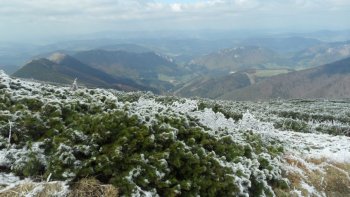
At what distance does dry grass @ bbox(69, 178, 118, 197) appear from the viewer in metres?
9.90

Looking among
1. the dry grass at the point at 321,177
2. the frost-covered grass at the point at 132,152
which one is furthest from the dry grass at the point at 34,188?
the dry grass at the point at 321,177

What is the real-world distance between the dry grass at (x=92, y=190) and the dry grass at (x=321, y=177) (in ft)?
19.3

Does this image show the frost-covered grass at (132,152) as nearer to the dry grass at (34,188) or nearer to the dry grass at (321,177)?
the dry grass at (321,177)

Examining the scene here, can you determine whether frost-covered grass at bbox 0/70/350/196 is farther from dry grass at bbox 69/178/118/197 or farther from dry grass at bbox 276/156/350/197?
dry grass at bbox 69/178/118/197

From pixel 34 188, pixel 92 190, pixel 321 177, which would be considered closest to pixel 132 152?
pixel 92 190

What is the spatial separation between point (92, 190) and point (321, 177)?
8844 mm

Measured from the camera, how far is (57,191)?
978 cm

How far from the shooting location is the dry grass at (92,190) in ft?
32.5

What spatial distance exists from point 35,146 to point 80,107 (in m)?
3.41

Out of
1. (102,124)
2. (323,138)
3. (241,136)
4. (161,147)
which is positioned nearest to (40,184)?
(102,124)

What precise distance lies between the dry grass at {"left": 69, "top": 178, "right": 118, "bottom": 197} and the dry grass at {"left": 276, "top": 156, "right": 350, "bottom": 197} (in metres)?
5.87

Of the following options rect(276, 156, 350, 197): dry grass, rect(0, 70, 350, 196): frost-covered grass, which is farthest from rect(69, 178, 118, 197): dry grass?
rect(276, 156, 350, 197): dry grass

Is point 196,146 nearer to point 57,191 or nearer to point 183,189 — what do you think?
point 183,189

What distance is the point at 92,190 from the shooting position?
9.98 m
